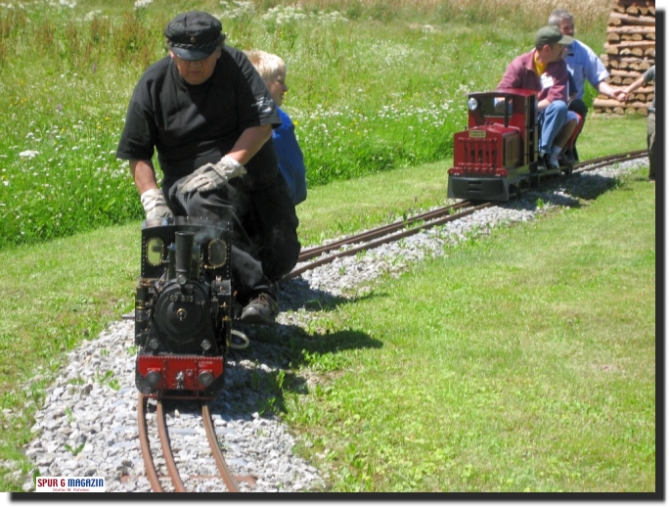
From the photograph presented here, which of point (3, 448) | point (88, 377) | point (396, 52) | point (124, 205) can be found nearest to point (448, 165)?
point (124, 205)

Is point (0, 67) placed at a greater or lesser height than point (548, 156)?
greater

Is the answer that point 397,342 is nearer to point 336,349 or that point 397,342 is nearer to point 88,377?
point 336,349

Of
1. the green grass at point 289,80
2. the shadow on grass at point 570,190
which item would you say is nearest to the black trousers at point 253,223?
the green grass at point 289,80

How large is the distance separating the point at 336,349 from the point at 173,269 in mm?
1705

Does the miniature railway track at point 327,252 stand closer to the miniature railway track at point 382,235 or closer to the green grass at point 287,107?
the miniature railway track at point 382,235

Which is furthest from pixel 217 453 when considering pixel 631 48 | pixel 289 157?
pixel 631 48

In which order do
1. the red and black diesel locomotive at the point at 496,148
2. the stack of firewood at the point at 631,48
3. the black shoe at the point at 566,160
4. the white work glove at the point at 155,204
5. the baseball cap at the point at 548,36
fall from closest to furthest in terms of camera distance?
the white work glove at the point at 155,204, the red and black diesel locomotive at the point at 496,148, the baseball cap at the point at 548,36, the black shoe at the point at 566,160, the stack of firewood at the point at 631,48

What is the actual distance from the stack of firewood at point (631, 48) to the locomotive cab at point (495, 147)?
9736mm

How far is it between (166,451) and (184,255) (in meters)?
1.09

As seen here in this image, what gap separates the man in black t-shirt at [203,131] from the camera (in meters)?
6.45

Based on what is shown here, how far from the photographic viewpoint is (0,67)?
709 inches

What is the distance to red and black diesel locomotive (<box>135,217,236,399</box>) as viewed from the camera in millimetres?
5812

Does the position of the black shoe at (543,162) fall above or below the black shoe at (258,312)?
below

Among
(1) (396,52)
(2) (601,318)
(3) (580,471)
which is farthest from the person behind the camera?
(1) (396,52)
